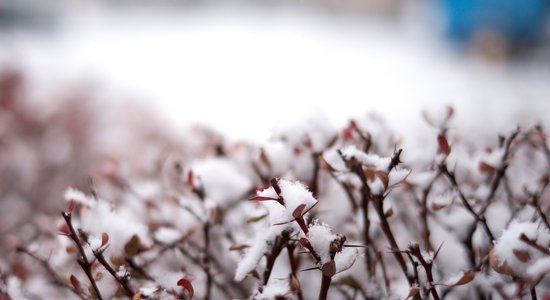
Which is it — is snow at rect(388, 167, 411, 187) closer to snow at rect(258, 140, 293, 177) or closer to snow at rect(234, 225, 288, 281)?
snow at rect(234, 225, 288, 281)

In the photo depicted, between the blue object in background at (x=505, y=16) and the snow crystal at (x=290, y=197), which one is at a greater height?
the blue object in background at (x=505, y=16)

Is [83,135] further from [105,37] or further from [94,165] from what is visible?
[105,37]

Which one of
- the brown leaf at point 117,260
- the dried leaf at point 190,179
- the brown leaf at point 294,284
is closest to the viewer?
the brown leaf at point 294,284

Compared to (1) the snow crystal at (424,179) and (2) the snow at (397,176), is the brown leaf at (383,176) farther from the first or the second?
(1) the snow crystal at (424,179)

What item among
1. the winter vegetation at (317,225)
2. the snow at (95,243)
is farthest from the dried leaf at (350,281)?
the snow at (95,243)

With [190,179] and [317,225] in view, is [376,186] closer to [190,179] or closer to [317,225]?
[317,225]

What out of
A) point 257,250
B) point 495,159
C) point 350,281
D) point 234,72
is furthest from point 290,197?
point 234,72

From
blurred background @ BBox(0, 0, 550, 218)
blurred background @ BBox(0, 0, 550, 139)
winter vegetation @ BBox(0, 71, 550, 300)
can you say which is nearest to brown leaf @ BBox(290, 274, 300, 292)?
winter vegetation @ BBox(0, 71, 550, 300)

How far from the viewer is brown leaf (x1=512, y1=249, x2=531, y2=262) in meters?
0.95

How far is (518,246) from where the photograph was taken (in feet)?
3.16

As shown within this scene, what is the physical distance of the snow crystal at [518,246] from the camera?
3.14 feet

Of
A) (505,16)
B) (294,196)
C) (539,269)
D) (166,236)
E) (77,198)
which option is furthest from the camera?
(505,16)

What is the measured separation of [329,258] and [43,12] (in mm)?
15883

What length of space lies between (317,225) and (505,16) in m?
11.2
